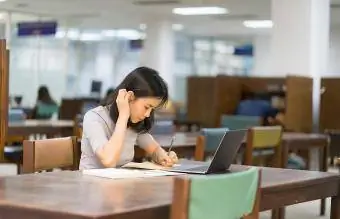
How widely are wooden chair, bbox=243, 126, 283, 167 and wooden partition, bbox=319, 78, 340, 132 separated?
447 centimetres

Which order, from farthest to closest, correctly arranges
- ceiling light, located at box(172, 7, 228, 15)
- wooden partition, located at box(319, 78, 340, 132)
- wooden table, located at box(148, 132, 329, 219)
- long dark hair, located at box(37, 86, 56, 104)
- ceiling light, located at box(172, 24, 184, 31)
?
1. ceiling light, located at box(172, 24, 184, 31)
2. ceiling light, located at box(172, 7, 228, 15)
3. long dark hair, located at box(37, 86, 56, 104)
4. wooden partition, located at box(319, 78, 340, 132)
5. wooden table, located at box(148, 132, 329, 219)

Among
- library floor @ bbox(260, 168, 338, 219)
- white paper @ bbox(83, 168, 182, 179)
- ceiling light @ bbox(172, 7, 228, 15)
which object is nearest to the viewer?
white paper @ bbox(83, 168, 182, 179)

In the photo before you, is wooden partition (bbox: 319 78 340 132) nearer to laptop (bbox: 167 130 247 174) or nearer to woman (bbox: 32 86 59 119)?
woman (bbox: 32 86 59 119)

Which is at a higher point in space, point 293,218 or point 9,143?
point 9,143

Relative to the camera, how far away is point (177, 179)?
2.07m

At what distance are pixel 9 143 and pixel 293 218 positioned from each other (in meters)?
3.08

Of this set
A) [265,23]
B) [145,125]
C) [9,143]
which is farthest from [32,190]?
[265,23]

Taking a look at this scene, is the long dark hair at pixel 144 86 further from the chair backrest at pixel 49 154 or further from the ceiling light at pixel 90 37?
the ceiling light at pixel 90 37

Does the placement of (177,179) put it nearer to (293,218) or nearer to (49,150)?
(49,150)

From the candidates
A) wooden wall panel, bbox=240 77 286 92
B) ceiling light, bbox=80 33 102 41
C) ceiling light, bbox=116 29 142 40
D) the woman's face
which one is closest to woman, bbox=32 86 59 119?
wooden wall panel, bbox=240 77 286 92

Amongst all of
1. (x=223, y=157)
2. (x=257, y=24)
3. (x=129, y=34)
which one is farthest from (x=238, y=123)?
(x=129, y=34)

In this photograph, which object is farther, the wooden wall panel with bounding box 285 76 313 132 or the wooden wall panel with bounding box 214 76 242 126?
the wooden wall panel with bounding box 214 76 242 126

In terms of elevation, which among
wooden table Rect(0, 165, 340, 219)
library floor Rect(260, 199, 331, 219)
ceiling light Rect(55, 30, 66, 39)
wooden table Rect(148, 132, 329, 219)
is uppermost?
ceiling light Rect(55, 30, 66, 39)

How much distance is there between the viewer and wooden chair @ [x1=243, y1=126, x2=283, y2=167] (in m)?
5.55
